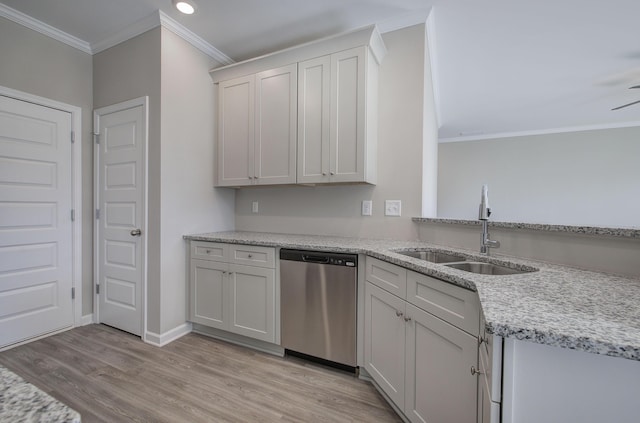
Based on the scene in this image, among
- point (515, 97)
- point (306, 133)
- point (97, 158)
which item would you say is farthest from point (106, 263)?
point (515, 97)

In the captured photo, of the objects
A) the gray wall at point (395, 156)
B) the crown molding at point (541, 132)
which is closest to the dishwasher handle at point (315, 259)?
the gray wall at point (395, 156)

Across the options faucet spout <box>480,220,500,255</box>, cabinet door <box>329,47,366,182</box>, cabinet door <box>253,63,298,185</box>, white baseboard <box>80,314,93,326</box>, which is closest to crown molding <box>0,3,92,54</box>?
cabinet door <box>253,63,298,185</box>

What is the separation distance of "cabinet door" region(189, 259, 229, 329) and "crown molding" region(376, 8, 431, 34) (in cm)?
243

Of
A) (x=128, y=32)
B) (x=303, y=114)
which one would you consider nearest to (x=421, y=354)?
(x=303, y=114)

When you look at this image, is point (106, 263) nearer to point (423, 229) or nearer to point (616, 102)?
point (423, 229)

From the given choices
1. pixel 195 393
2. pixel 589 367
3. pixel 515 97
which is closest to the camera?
pixel 589 367

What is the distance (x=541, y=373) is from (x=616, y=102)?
5.56 m

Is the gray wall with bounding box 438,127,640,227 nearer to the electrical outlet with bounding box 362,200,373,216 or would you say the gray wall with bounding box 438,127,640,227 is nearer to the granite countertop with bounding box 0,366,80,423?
the electrical outlet with bounding box 362,200,373,216

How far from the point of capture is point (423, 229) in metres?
2.20

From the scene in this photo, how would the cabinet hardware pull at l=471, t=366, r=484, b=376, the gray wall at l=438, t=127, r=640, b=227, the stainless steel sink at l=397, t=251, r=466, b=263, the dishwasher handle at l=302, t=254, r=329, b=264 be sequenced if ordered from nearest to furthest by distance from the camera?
1. the cabinet hardware pull at l=471, t=366, r=484, b=376
2. the stainless steel sink at l=397, t=251, r=466, b=263
3. the dishwasher handle at l=302, t=254, r=329, b=264
4. the gray wall at l=438, t=127, r=640, b=227

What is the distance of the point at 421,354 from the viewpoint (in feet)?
4.44

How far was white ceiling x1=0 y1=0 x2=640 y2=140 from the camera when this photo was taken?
7.02ft

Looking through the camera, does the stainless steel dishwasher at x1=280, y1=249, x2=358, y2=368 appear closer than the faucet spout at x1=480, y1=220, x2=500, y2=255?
No

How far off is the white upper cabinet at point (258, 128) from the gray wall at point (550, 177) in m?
4.58
